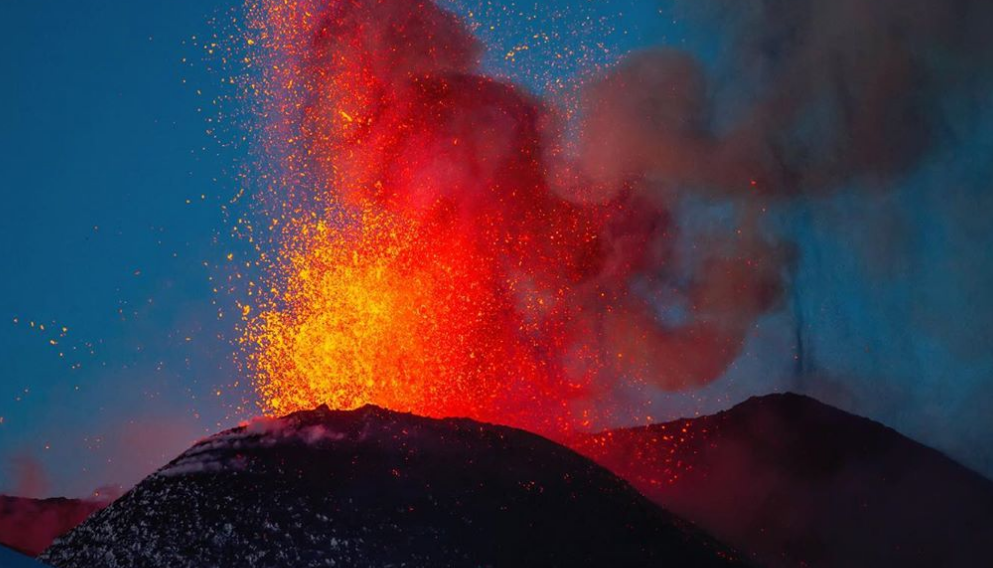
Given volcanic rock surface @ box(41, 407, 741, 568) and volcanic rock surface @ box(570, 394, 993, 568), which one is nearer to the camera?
volcanic rock surface @ box(41, 407, 741, 568)

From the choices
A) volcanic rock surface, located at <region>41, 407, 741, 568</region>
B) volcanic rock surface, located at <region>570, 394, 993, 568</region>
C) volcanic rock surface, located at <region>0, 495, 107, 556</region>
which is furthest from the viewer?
volcanic rock surface, located at <region>0, 495, 107, 556</region>

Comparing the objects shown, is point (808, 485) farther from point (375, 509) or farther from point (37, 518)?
Answer: point (37, 518)

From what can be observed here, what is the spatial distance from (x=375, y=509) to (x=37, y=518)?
1199cm

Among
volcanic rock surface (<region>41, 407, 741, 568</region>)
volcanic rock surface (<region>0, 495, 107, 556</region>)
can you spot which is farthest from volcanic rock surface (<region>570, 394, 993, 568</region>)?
volcanic rock surface (<region>0, 495, 107, 556</region>)

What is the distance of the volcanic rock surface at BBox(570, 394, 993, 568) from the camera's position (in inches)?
536

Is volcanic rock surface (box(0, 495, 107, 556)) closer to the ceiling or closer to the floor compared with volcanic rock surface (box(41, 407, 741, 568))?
closer to the ceiling

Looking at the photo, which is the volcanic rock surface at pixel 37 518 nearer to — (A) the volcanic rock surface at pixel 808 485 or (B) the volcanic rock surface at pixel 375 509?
(B) the volcanic rock surface at pixel 375 509

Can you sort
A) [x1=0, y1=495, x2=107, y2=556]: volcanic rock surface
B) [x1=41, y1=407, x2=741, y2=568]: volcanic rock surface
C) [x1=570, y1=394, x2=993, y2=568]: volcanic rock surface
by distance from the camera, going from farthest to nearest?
[x1=0, y1=495, x2=107, y2=556]: volcanic rock surface < [x1=570, y1=394, x2=993, y2=568]: volcanic rock surface < [x1=41, y1=407, x2=741, y2=568]: volcanic rock surface

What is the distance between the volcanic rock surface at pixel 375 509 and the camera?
7.61 metres

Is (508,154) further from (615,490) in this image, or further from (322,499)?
(322,499)

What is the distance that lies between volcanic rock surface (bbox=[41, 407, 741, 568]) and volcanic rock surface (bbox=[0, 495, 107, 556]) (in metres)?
8.59

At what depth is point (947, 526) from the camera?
15.3 m

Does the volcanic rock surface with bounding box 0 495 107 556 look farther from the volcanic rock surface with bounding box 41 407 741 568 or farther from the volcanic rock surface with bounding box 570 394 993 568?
the volcanic rock surface with bounding box 570 394 993 568

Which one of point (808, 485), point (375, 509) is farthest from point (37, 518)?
point (808, 485)
